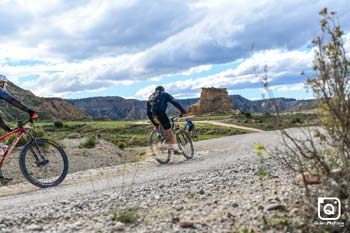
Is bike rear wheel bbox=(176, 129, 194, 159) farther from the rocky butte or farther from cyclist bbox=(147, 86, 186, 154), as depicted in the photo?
the rocky butte

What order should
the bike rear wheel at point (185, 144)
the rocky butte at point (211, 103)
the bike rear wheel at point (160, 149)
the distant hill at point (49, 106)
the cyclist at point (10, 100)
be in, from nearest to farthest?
the cyclist at point (10, 100), the bike rear wheel at point (160, 149), the bike rear wheel at point (185, 144), the distant hill at point (49, 106), the rocky butte at point (211, 103)

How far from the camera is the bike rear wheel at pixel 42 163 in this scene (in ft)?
34.4

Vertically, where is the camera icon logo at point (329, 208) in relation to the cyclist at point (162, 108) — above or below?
below

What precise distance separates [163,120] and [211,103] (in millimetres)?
123777

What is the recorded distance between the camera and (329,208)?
18.0 feet

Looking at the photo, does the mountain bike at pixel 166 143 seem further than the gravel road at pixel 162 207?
Yes

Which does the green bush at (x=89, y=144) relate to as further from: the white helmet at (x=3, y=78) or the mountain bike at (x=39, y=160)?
the white helmet at (x=3, y=78)

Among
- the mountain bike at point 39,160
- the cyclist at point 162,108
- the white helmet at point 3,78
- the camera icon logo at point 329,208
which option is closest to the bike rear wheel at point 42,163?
the mountain bike at point 39,160

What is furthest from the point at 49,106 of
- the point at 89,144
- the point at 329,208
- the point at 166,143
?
the point at 329,208

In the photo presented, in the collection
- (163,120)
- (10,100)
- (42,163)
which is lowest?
(42,163)

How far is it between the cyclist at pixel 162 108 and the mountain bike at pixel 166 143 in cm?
21

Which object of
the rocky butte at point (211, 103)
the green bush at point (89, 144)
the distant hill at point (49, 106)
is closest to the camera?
the green bush at point (89, 144)

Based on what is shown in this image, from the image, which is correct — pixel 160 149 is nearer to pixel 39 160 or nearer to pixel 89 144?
pixel 39 160

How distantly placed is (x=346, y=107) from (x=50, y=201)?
15.5 feet
